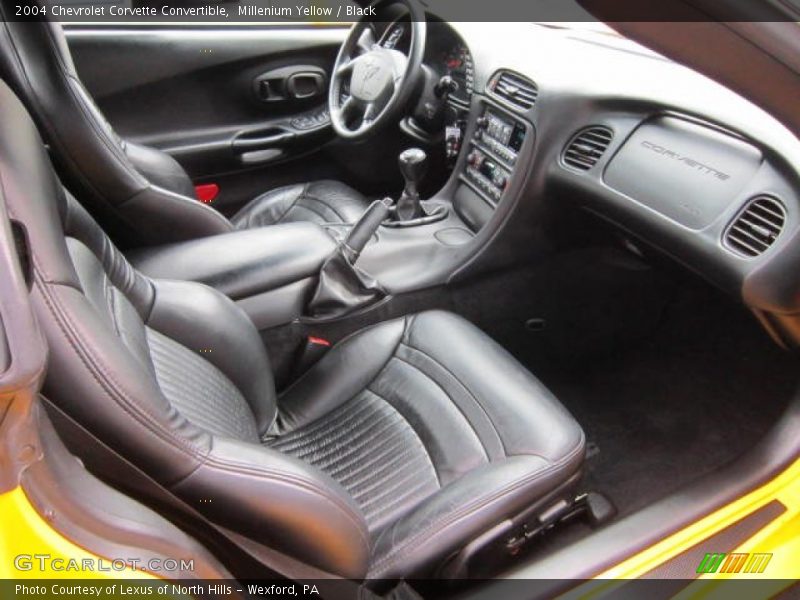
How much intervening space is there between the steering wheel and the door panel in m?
0.24

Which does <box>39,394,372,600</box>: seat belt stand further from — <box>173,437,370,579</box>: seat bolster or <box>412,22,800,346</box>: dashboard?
<box>412,22,800,346</box>: dashboard

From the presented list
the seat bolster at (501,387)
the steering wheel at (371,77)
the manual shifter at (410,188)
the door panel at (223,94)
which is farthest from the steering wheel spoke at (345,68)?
the seat bolster at (501,387)

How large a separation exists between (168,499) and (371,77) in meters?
1.52

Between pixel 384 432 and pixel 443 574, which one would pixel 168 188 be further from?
pixel 443 574

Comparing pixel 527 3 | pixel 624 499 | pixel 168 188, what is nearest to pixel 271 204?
pixel 168 188

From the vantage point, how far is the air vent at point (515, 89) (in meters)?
1.64

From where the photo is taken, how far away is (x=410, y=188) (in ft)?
6.18

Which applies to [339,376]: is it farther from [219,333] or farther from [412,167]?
[412,167]

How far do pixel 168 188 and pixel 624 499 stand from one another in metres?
1.15

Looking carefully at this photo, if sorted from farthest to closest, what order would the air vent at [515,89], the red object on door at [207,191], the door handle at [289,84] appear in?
1. the door handle at [289,84]
2. the red object on door at [207,191]
3. the air vent at [515,89]

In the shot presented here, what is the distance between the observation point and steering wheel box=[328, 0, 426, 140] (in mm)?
1911

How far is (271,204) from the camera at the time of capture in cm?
214

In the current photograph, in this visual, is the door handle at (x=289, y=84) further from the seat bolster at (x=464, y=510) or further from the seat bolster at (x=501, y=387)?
the seat bolster at (x=464, y=510)

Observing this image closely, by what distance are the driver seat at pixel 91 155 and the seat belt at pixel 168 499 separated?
726mm
